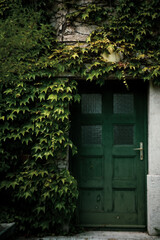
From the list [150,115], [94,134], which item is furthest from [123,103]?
[94,134]

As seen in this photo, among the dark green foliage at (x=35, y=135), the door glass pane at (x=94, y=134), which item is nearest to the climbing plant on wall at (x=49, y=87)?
the dark green foliage at (x=35, y=135)

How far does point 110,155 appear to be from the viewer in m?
3.99

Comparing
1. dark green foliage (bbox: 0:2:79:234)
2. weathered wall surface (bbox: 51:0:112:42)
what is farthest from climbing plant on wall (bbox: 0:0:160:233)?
weathered wall surface (bbox: 51:0:112:42)

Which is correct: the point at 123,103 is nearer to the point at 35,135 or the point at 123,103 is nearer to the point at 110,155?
the point at 110,155

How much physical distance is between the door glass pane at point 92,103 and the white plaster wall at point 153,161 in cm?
83

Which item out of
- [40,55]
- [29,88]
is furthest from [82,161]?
[40,55]

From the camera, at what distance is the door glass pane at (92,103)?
409 centimetres

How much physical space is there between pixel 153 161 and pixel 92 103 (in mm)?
1357

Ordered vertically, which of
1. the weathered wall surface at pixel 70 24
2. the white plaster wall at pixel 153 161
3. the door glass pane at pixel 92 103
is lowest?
the white plaster wall at pixel 153 161

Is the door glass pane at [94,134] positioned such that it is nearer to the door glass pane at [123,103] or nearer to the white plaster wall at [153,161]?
the door glass pane at [123,103]

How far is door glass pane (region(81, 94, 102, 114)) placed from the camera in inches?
161

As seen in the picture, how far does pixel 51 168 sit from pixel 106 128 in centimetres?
112

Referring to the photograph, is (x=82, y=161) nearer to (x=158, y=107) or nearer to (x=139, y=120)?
(x=139, y=120)

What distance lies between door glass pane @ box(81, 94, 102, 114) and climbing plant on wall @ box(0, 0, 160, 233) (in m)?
0.37
